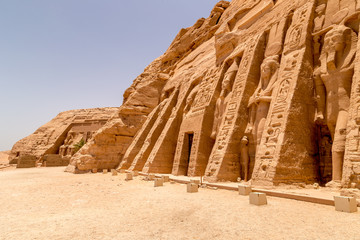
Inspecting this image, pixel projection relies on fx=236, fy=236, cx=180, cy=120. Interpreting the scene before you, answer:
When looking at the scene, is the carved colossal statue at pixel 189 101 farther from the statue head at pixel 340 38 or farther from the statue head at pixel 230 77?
the statue head at pixel 340 38

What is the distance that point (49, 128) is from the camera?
31.0 metres

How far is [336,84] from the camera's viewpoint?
6.48 meters

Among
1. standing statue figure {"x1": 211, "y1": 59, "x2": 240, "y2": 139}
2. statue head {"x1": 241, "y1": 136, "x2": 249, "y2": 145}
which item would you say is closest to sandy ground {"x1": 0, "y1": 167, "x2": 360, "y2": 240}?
statue head {"x1": 241, "y1": 136, "x2": 249, "y2": 145}

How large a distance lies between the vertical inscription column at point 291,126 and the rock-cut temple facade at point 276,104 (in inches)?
1.1

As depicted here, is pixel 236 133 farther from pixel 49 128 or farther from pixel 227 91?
pixel 49 128

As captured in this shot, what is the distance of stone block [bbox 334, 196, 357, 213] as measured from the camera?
12.6 ft

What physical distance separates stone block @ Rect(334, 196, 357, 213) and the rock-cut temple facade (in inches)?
45.7

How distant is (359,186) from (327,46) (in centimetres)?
413

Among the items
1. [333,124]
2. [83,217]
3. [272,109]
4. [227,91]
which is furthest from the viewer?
[227,91]

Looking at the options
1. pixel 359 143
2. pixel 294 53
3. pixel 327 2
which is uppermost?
pixel 327 2

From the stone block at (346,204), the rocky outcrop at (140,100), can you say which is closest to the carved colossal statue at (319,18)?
the stone block at (346,204)

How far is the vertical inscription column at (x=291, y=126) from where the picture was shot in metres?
6.32

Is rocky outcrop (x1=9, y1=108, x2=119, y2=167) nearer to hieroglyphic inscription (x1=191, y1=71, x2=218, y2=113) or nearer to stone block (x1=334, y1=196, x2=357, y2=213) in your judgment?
hieroglyphic inscription (x1=191, y1=71, x2=218, y2=113)

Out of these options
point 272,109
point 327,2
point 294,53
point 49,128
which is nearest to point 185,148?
point 272,109
